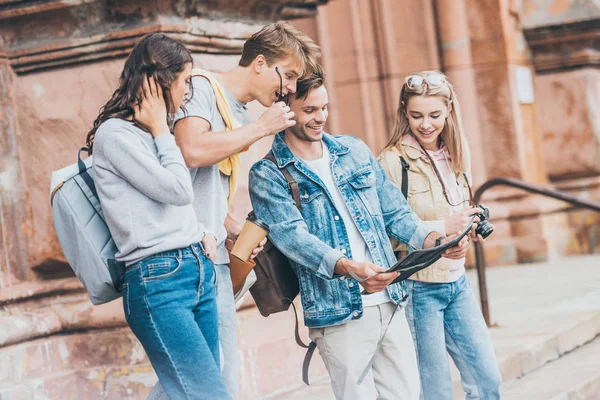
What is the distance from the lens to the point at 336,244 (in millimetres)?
3260

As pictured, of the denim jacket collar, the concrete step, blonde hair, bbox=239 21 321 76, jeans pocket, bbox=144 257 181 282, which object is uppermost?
blonde hair, bbox=239 21 321 76

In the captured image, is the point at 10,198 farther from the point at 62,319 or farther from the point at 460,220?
the point at 460,220

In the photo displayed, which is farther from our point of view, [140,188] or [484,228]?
[484,228]

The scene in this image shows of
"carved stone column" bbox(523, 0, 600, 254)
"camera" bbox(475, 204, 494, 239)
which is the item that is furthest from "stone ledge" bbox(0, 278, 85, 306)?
Answer: "carved stone column" bbox(523, 0, 600, 254)

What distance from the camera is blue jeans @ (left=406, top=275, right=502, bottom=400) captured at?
12.0 ft

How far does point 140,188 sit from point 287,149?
0.68 meters

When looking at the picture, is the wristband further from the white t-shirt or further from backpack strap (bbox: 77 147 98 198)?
backpack strap (bbox: 77 147 98 198)

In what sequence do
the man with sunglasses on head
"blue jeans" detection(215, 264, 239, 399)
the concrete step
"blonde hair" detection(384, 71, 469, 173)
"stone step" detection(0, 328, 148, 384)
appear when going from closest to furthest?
1. the man with sunglasses on head
2. "blue jeans" detection(215, 264, 239, 399)
3. "blonde hair" detection(384, 71, 469, 173)
4. "stone step" detection(0, 328, 148, 384)
5. the concrete step

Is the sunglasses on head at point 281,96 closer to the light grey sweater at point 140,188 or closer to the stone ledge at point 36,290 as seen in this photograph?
the light grey sweater at point 140,188

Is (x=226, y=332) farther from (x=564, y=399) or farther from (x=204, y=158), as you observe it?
(x=564, y=399)

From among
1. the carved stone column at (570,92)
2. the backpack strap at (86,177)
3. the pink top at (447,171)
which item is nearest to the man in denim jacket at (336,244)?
the pink top at (447,171)

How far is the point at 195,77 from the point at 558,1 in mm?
7633

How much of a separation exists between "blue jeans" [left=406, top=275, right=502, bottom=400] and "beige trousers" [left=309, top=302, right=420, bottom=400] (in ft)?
1.02

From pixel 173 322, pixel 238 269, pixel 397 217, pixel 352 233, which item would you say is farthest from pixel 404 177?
pixel 173 322
